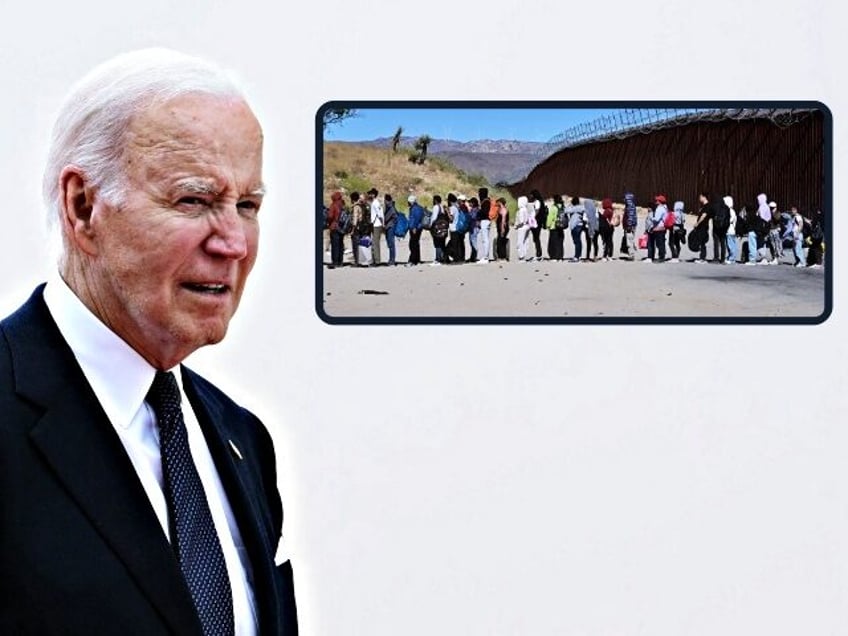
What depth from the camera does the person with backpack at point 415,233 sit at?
345 cm

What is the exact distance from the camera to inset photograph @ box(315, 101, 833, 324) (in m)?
3.35

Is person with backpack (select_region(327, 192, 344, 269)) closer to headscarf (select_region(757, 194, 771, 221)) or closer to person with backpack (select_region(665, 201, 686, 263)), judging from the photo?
person with backpack (select_region(665, 201, 686, 263))

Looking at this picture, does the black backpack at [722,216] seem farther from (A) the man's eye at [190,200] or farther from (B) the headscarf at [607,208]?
(A) the man's eye at [190,200]

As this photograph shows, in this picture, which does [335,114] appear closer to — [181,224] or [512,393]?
[512,393]

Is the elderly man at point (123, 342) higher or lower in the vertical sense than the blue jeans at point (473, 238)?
lower

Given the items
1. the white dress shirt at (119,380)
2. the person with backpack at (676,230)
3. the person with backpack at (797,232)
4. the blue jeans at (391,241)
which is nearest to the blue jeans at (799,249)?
the person with backpack at (797,232)

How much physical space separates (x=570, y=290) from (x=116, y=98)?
8.16ft

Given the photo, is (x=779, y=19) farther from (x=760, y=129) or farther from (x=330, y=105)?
(x=330, y=105)

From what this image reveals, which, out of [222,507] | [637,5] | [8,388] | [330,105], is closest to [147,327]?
[8,388]

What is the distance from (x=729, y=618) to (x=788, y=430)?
483mm

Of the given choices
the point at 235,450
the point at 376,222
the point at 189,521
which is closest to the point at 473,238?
the point at 376,222

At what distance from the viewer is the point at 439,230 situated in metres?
3.46

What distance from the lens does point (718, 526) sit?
11.0 feet

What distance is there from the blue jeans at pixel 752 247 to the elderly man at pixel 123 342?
102 inches
